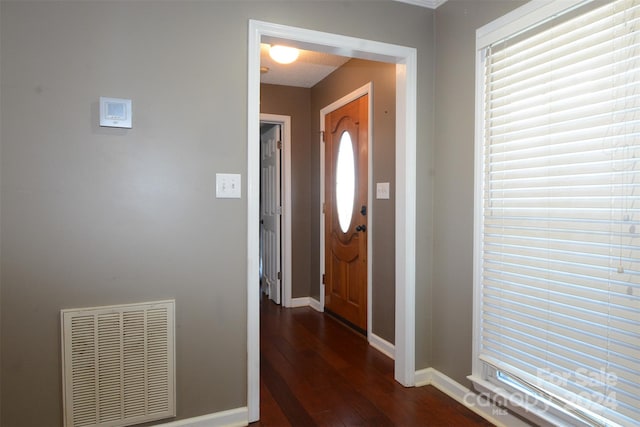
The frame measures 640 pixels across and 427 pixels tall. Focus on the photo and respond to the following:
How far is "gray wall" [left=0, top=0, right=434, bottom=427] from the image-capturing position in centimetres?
164

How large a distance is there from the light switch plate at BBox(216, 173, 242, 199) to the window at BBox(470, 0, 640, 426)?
1330 millimetres

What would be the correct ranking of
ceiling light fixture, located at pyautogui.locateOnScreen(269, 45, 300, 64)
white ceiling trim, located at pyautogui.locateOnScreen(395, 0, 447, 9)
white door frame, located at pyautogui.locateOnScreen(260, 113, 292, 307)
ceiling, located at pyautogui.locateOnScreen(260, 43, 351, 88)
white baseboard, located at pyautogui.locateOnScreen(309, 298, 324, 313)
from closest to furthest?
white ceiling trim, located at pyautogui.locateOnScreen(395, 0, 447, 9) < ceiling light fixture, located at pyautogui.locateOnScreen(269, 45, 300, 64) < ceiling, located at pyautogui.locateOnScreen(260, 43, 351, 88) < white baseboard, located at pyautogui.locateOnScreen(309, 298, 324, 313) < white door frame, located at pyautogui.locateOnScreen(260, 113, 292, 307)

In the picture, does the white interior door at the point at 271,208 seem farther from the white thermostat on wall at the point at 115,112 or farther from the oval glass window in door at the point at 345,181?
the white thermostat on wall at the point at 115,112

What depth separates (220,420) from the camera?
197 centimetres

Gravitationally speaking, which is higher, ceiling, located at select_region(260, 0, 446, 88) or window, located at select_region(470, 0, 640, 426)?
ceiling, located at select_region(260, 0, 446, 88)

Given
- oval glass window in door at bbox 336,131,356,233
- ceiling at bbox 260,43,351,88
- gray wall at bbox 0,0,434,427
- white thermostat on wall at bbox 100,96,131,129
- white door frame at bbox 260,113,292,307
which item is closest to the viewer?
gray wall at bbox 0,0,434,427

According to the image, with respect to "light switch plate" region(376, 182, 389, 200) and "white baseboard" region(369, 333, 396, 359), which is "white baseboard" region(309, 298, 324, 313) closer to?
"white baseboard" region(369, 333, 396, 359)

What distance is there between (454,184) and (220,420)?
1871mm

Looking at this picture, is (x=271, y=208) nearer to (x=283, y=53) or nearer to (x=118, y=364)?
(x=283, y=53)

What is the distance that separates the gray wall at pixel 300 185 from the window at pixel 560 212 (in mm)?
2450

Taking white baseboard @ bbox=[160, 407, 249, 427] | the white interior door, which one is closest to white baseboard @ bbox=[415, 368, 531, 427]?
white baseboard @ bbox=[160, 407, 249, 427]

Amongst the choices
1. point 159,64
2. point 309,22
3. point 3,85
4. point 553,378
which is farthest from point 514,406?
point 3,85

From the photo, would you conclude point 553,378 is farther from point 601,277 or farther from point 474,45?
point 474,45

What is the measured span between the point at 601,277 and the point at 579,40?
100cm
